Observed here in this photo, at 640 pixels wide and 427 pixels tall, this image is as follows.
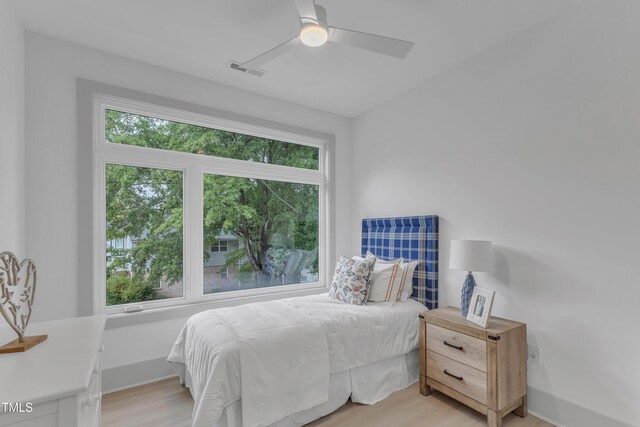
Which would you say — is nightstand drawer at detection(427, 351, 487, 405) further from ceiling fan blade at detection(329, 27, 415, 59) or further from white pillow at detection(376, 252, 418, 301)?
ceiling fan blade at detection(329, 27, 415, 59)

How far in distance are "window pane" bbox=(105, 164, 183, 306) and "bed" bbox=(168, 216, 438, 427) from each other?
0.69 m

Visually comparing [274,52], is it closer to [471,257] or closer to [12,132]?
[12,132]

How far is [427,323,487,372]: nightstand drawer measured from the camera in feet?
6.91

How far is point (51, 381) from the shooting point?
0.99m

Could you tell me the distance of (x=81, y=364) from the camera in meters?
1.11

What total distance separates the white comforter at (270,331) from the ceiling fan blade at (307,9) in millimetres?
1871

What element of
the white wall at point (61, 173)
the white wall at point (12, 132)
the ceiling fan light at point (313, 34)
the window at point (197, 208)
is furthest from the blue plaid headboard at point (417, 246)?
the white wall at point (12, 132)

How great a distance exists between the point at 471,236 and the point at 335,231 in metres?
1.64

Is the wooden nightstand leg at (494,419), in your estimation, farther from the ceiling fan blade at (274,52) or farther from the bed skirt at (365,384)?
the ceiling fan blade at (274,52)

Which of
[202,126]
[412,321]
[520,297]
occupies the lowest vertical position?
[412,321]

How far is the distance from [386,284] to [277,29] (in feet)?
7.38

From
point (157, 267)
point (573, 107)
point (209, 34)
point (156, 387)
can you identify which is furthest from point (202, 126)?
point (573, 107)

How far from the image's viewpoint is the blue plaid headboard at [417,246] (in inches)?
Answer: 116

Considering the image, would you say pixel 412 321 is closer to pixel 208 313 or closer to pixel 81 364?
pixel 208 313
